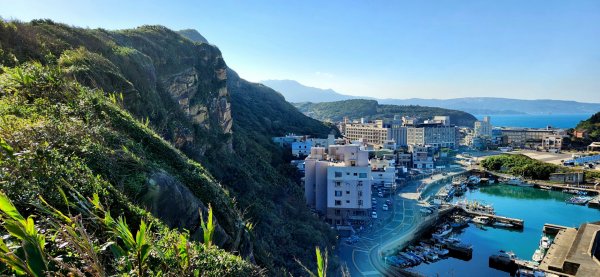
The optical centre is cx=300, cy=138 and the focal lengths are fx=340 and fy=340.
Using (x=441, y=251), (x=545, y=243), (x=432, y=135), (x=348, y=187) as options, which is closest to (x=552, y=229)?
(x=545, y=243)

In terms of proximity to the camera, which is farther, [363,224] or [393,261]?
[363,224]

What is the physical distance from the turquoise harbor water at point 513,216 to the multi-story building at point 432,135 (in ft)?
56.6

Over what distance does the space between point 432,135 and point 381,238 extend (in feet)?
136

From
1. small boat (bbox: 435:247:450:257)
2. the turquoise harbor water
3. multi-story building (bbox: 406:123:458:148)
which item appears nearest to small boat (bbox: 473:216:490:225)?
the turquoise harbor water

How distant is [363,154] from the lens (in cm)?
1988

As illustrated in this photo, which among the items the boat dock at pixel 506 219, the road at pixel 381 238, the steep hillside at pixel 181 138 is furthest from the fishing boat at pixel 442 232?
the steep hillside at pixel 181 138

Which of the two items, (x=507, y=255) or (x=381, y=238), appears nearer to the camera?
(x=381, y=238)

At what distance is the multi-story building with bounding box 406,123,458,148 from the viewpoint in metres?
54.5

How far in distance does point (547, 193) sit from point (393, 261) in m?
27.4

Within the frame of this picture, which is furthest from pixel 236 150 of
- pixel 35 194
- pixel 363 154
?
pixel 35 194

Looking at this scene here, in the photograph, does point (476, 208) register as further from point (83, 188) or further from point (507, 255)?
point (83, 188)

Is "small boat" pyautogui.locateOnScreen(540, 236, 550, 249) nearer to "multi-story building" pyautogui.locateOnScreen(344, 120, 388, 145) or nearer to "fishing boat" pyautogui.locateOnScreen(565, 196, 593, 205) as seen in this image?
"fishing boat" pyautogui.locateOnScreen(565, 196, 593, 205)

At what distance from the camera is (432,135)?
55.2 metres

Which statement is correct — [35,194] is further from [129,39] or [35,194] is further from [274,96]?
[274,96]
